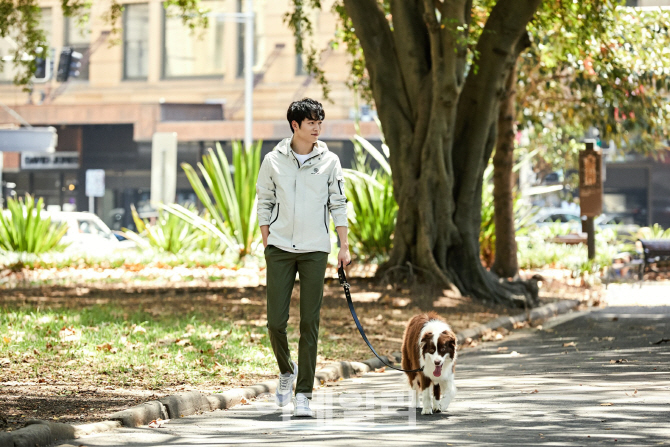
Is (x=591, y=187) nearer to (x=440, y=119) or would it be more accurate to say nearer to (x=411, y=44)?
(x=411, y=44)

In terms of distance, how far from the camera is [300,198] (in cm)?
734

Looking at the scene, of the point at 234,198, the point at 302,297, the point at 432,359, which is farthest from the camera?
the point at 234,198

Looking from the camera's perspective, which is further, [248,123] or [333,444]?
[248,123]

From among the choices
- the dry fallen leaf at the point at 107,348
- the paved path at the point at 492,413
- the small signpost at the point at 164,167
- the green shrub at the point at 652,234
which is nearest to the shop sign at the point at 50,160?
the small signpost at the point at 164,167

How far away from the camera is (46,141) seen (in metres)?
33.6

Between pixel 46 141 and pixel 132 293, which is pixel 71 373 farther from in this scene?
pixel 46 141

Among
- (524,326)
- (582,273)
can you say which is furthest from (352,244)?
(524,326)

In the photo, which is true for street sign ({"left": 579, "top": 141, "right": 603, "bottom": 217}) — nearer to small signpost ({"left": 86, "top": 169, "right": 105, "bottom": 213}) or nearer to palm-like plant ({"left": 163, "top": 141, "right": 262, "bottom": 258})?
palm-like plant ({"left": 163, "top": 141, "right": 262, "bottom": 258})

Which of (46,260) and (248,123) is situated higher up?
(248,123)

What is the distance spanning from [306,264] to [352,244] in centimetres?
1362

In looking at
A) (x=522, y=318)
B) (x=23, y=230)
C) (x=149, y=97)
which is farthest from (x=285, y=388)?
(x=149, y=97)

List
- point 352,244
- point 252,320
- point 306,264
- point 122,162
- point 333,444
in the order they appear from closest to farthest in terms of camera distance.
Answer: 1. point 333,444
2. point 306,264
3. point 252,320
4. point 352,244
5. point 122,162

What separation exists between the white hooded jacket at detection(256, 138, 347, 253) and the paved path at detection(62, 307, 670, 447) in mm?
1271

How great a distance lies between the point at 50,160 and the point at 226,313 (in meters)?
32.7
